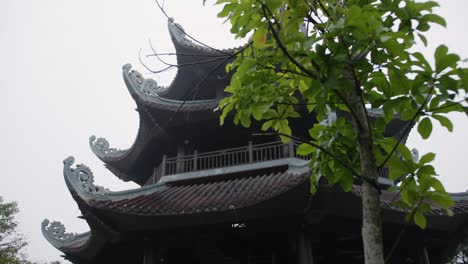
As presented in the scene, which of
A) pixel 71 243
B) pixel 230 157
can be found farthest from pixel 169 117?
pixel 71 243

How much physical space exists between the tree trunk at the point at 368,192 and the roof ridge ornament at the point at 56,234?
876cm

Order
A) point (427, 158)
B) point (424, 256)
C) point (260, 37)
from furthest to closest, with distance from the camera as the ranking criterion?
point (424, 256)
point (260, 37)
point (427, 158)

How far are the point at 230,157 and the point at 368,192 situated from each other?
7.25 meters

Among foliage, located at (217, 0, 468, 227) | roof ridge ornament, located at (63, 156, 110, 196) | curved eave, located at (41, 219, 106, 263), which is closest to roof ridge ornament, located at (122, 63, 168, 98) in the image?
roof ridge ornament, located at (63, 156, 110, 196)

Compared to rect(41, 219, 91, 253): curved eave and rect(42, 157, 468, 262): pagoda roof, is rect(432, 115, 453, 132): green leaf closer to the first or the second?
rect(42, 157, 468, 262): pagoda roof

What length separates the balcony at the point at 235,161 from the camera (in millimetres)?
8281

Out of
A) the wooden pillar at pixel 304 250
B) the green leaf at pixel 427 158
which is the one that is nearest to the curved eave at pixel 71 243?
the wooden pillar at pixel 304 250

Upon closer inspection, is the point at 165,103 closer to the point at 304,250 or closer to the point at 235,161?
the point at 235,161

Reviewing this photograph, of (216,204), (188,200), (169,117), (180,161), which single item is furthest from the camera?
(169,117)

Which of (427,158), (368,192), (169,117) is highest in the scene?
(169,117)

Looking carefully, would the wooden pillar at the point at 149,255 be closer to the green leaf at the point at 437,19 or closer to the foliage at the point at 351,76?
the foliage at the point at 351,76

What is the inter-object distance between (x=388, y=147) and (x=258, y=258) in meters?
6.60

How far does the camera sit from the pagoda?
6938mm

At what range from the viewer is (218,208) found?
22.3 ft
